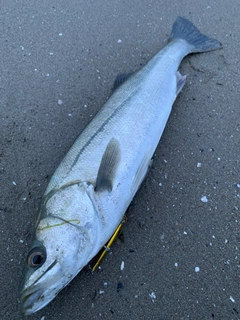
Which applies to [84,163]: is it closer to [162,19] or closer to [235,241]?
[235,241]

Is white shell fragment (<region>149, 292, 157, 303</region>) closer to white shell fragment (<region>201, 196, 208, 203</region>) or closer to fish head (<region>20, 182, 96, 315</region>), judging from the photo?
fish head (<region>20, 182, 96, 315</region>)

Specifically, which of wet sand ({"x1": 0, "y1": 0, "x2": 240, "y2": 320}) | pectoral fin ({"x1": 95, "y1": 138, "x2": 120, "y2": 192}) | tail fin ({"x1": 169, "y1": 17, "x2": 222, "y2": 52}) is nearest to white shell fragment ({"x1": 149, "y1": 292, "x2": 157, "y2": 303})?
wet sand ({"x1": 0, "y1": 0, "x2": 240, "y2": 320})

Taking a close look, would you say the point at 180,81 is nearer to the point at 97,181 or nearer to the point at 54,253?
the point at 97,181

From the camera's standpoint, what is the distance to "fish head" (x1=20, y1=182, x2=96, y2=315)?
1.69 m

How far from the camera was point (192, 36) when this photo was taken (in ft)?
10.3

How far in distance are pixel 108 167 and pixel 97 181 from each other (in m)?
0.13

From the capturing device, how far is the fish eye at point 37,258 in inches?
67.8

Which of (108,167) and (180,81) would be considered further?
(180,81)

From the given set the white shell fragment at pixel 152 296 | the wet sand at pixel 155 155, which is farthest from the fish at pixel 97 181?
the white shell fragment at pixel 152 296

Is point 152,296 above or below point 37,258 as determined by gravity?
below

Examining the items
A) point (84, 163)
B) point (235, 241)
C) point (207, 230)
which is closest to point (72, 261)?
point (84, 163)

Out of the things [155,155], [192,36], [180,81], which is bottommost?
[155,155]

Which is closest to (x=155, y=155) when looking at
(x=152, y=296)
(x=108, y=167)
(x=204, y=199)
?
(x=204, y=199)

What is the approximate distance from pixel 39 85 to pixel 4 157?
2.75 feet
